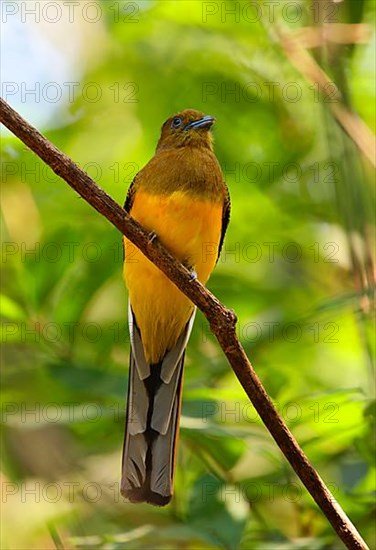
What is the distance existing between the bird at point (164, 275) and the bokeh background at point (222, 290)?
85mm

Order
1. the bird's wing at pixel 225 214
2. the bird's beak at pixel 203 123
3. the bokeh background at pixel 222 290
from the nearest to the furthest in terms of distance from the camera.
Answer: the bokeh background at pixel 222 290 < the bird's wing at pixel 225 214 < the bird's beak at pixel 203 123

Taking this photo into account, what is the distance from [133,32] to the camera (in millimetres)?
4684

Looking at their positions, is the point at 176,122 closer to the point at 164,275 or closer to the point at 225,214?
the point at 225,214

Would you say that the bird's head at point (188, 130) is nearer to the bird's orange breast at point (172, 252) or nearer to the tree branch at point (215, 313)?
the bird's orange breast at point (172, 252)

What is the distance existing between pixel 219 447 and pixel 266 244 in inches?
47.9

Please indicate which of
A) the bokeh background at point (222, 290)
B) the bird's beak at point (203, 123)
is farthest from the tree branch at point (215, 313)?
the bird's beak at point (203, 123)

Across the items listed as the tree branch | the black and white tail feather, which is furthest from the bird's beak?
the tree branch

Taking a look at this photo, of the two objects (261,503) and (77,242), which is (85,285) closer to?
(77,242)

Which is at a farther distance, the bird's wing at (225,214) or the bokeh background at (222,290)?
the bird's wing at (225,214)

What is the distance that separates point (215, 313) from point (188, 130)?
5.38ft

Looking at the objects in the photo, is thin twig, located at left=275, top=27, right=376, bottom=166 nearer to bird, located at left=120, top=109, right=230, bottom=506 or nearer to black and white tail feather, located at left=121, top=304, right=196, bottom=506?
bird, located at left=120, top=109, right=230, bottom=506

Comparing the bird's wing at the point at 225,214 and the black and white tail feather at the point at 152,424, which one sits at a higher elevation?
the bird's wing at the point at 225,214

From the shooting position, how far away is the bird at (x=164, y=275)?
135 inches

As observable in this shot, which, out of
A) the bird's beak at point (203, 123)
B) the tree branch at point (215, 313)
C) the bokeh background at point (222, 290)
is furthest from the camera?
the bird's beak at point (203, 123)
